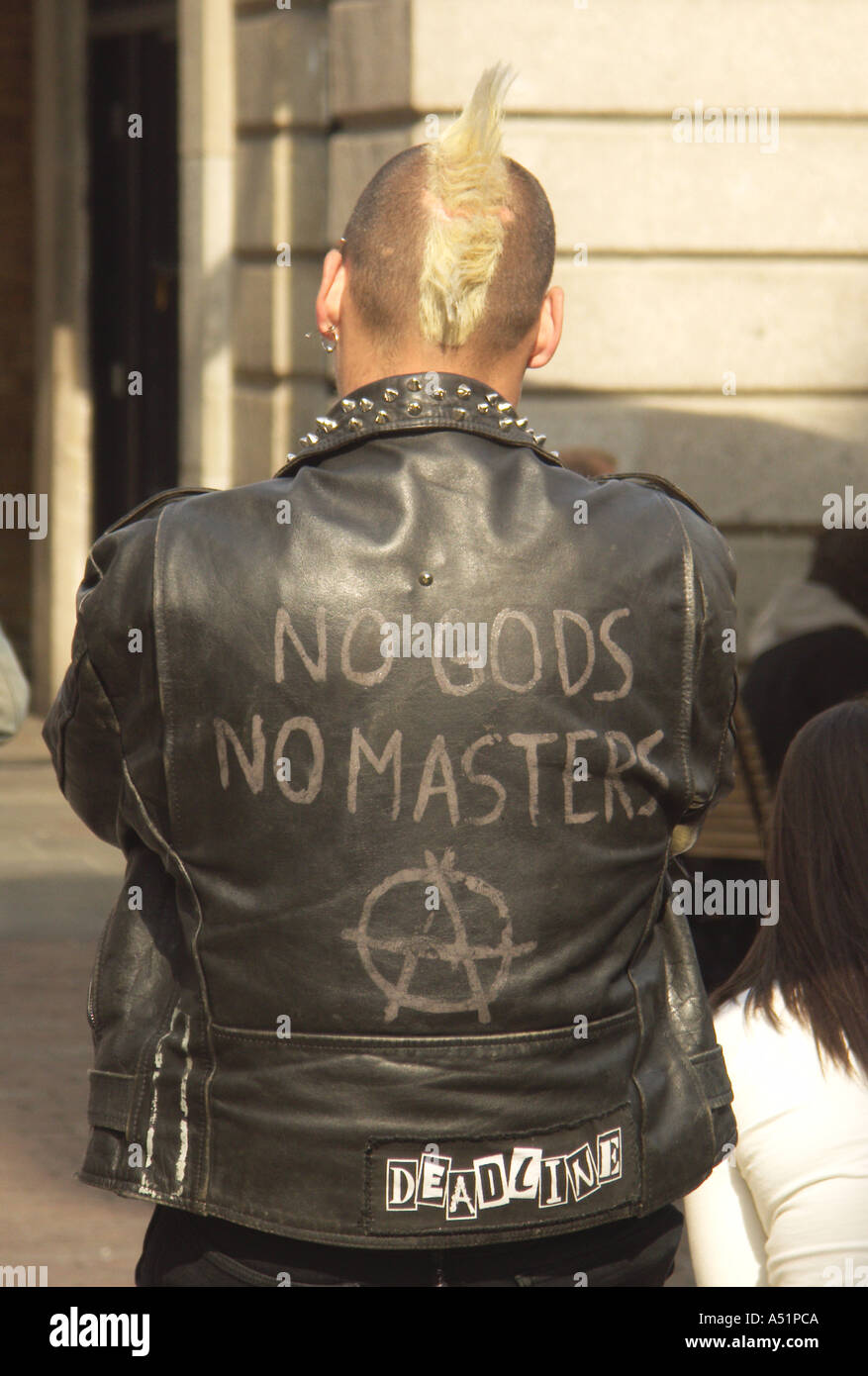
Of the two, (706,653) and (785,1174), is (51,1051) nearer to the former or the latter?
(785,1174)

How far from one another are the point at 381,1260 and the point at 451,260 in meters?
1.02

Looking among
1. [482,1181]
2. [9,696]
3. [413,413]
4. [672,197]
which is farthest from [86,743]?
[672,197]

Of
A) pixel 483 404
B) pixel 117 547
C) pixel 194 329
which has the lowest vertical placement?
pixel 117 547

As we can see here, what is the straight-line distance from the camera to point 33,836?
9.23 meters

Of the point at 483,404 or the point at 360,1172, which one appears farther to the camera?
the point at 483,404

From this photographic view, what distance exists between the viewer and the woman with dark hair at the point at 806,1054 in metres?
2.42

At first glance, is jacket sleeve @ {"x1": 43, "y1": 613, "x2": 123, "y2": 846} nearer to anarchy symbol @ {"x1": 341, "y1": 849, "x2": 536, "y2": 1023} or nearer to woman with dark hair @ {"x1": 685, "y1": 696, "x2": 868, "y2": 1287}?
anarchy symbol @ {"x1": 341, "y1": 849, "x2": 536, "y2": 1023}

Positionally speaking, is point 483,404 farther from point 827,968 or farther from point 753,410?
point 753,410

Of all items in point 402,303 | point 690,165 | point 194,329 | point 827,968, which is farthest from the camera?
point 194,329

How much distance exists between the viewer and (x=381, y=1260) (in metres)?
1.96

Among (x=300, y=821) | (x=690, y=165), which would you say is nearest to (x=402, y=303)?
(x=300, y=821)

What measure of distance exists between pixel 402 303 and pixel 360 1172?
2.91ft

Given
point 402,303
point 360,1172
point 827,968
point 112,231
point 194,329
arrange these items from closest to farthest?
point 360,1172 < point 402,303 < point 827,968 < point 194,329 < point 112,231

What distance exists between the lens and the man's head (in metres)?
2.02
